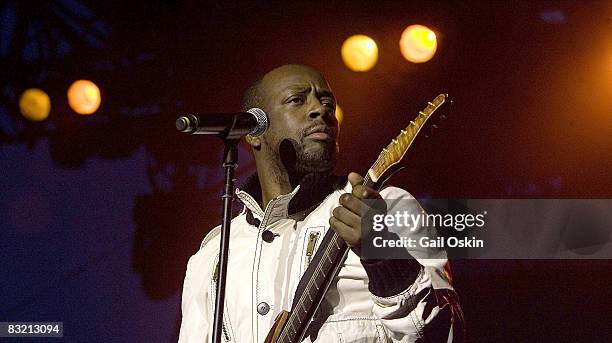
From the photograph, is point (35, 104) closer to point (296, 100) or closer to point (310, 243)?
point (296, 100)

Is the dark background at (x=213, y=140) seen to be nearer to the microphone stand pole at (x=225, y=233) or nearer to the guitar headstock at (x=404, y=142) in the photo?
the guitar headstock at (x=404, y=142)

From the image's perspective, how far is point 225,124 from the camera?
2191 mm

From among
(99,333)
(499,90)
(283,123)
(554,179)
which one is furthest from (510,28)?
(99,333)

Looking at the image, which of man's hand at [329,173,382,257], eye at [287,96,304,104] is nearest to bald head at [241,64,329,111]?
eye at [287,96,304,104]

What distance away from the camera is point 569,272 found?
130 inches

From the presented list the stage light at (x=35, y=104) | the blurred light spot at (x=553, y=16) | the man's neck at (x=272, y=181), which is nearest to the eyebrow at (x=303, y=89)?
the man's neck at (x=272, y=181)

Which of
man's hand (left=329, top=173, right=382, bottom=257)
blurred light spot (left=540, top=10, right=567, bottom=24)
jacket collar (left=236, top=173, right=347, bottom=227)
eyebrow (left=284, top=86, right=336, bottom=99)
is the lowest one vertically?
jacket collar (left=236, top=173, right=347, bottom=227)

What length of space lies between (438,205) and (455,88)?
614 mm

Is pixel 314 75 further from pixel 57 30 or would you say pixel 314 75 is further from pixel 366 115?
pixel 57 30

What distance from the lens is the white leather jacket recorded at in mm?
2092

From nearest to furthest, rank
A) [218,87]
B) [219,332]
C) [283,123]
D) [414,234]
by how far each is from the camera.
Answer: [219,332]
[414,234]
[283,123]
[218,87]

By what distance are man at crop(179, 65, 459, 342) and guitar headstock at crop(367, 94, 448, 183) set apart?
0.56ft

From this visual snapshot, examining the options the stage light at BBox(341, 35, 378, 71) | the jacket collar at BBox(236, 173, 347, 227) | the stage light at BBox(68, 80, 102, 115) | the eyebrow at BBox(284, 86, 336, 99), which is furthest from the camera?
Result: the stage light at BBox(68, 80, 102, 115)

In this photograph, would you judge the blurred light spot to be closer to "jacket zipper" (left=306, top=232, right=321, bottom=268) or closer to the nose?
the nose
